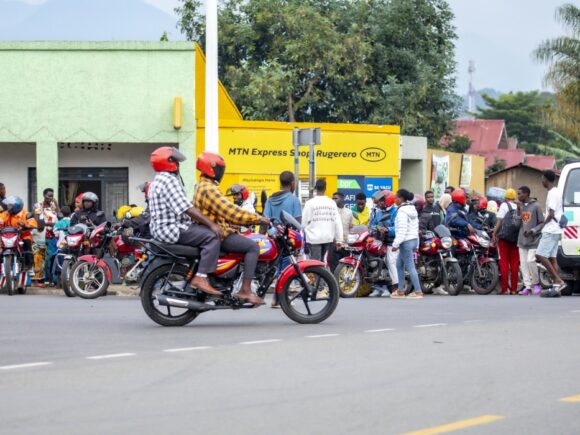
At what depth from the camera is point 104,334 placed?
1147 centimetres

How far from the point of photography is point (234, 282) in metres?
12.1

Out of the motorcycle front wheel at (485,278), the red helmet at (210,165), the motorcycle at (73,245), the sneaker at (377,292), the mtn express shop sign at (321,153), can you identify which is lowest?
the sneaker at (377,292)

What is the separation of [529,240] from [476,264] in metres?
1.04

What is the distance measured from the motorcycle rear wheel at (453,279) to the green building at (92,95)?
8.79 meters

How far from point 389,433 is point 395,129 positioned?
22.7 meters

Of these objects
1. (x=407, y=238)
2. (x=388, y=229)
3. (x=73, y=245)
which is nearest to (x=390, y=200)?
(x=388, y=229)

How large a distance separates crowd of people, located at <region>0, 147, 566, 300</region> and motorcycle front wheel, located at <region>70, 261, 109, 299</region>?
1.42 m

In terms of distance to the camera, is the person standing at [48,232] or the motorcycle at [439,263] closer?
the motorcycle at [439,263]

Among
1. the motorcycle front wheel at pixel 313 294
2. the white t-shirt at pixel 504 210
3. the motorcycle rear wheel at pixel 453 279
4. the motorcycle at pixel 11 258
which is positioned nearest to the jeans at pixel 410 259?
the motorcycle rear wheel at pixel 453 279

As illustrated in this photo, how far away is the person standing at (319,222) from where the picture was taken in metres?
17.9

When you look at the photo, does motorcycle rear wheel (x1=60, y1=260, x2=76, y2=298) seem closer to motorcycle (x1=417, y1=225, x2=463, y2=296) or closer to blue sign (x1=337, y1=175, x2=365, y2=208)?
motorcycle (x1=417, y1=225, x2=463, y2=296)

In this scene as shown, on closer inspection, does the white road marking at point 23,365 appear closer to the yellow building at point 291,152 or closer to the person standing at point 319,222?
the person standing at point 319,222

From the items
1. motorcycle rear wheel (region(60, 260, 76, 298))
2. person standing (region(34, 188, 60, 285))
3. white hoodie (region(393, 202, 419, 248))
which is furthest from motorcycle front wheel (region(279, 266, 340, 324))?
person standing (region(34, 188, 60, 285))

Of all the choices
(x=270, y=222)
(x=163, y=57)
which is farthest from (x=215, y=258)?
(x=163, y=57)
